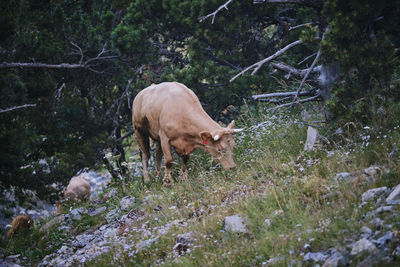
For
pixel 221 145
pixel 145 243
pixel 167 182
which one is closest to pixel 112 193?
pixel 167 182

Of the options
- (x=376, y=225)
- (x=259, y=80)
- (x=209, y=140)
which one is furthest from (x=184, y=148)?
(x=376, y=225)

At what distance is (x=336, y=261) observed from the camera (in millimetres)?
4164

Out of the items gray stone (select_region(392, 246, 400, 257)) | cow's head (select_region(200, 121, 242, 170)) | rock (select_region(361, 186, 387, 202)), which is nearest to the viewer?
gray stone (select_region(392, 246, 400, 257))

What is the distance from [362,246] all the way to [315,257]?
1.64 feet

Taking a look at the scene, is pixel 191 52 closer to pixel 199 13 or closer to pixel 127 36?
pixel 199 13

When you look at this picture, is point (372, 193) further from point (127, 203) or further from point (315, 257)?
point (127, 203)

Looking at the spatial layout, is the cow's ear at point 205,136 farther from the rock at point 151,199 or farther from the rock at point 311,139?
the rock at point 311,139

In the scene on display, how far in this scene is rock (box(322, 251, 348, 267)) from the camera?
Answer: 4.16m

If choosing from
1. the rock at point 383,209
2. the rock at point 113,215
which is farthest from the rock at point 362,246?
the rock at point 113,215

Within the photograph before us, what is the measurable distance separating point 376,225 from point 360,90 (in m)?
3.38

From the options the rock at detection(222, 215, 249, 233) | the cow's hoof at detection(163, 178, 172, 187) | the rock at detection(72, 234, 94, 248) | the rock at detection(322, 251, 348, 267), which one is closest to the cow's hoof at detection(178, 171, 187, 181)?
the cow's hoof at detection(163, 178, 172, 187)

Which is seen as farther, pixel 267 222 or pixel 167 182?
pixel 167 182

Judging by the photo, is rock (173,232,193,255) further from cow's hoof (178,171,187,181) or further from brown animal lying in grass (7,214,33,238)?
brown animal lying in grass (7,214,33,238)

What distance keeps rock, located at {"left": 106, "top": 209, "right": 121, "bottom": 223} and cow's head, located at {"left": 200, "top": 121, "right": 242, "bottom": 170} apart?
2.33 metres
